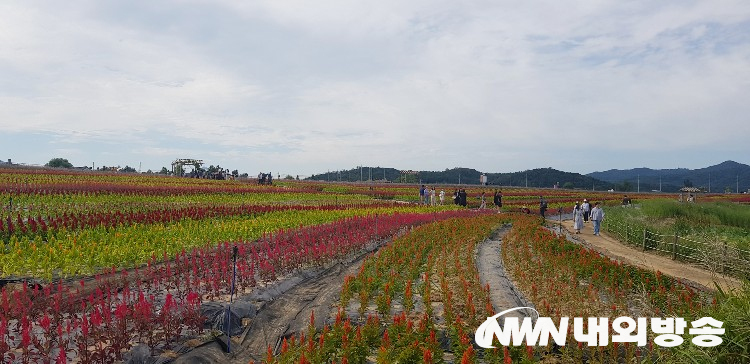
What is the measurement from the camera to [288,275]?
35.7ft

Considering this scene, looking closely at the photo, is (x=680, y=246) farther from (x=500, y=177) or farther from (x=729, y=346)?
(x=500, y=177)

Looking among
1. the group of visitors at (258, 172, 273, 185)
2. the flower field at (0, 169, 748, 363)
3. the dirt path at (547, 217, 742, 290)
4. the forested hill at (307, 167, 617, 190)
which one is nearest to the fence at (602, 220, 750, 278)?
the dirt path at (547, 217, 742, 290)

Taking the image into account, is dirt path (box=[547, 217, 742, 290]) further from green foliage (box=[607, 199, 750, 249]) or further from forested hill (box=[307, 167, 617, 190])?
forested hill (box=[307, 167, 617, 190])

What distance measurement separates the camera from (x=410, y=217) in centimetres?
2177

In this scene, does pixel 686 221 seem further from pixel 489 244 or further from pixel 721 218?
pixel 489 244

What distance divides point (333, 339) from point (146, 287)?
473 cm

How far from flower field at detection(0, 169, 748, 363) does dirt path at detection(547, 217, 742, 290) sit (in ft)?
8.28

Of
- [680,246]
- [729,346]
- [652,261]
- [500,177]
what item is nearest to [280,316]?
[729,346]

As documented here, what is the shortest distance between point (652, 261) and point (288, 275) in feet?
41.4

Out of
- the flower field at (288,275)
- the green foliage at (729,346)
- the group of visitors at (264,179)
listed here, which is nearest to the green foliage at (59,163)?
the group of visitors at (264,179)

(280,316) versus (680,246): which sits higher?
(680,246)

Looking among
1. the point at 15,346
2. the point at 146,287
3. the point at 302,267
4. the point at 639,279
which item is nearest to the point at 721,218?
the point at 639,279

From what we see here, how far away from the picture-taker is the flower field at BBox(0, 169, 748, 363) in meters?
5.99

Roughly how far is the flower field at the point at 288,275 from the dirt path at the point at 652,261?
8.28 ft
